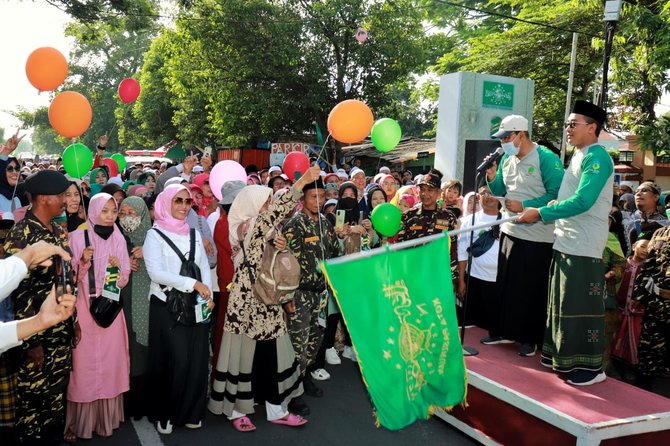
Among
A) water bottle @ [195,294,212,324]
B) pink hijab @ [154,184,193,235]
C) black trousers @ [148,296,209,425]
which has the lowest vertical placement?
black trousers @ [148,296,209,425]

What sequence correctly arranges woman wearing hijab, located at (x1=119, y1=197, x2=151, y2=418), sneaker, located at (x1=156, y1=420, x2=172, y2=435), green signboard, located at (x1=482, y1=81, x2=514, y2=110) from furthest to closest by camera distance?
green signboard, located at (x1=482, y1=81, x2=514, y2=110), woman wearing hijab, located at (x1=119, y1=197, x2=151, y2=418), sneaker, located at (x1=156, y1=420, x2=172, y2=435)

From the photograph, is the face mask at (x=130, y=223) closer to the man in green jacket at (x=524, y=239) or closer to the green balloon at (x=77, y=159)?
the green balloon at (x=77, y=159)

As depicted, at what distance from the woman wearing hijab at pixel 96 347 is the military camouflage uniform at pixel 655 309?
459 centimetres

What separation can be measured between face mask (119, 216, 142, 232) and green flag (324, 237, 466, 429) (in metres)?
2.64

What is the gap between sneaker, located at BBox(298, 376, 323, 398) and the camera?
16.1 feet

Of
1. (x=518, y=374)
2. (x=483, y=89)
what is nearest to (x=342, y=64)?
(x=483, y=89)

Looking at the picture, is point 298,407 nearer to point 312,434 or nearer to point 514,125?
point 312,434

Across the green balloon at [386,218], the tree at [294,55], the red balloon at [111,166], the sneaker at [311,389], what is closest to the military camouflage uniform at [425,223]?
the green balloon at [386,218]

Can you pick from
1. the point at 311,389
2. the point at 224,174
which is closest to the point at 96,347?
the point at 311,389

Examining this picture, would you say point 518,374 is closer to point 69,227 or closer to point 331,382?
point 331,382

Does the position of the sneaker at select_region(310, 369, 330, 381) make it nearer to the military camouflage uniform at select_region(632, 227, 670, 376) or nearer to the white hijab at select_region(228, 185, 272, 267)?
the white hijab at select_region(228, 185, 272, 267)

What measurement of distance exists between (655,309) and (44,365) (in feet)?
16.8

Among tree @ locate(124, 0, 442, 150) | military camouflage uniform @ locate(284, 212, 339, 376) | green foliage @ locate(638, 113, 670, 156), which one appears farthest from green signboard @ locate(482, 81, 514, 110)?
tree @ locate(124, 0, 442, 150)

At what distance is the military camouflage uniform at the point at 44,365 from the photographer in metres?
3.38
